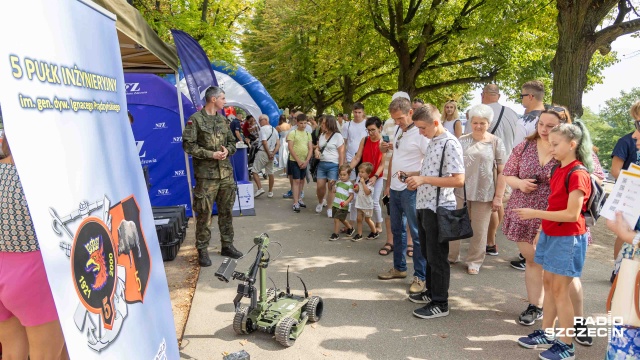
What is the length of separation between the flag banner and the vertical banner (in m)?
4.48

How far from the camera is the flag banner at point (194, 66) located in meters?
6.65

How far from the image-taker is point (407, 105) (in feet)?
15.9

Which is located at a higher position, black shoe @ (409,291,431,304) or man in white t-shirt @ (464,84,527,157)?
man in white t-shirt @ (464,84,527,157)

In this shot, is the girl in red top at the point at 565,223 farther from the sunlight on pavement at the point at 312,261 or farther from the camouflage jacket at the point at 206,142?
the camouflage jacket at the point at 206,142

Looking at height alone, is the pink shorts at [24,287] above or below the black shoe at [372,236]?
above

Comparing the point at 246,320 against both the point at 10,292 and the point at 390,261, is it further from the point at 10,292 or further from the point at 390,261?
the point at 390,261

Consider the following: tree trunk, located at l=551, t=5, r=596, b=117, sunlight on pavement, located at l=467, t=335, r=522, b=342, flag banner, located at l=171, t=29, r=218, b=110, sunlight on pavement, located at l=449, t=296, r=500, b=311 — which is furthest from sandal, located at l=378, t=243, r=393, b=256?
tree trunk, located at l=551, t=5, r=596, b=117

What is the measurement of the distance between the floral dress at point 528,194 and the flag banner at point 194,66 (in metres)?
4.50

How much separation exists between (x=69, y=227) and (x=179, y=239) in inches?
193

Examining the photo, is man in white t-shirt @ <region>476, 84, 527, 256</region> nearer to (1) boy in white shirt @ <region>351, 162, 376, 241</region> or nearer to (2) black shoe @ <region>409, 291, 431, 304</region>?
(1) boy in white shirt @ <region>351, 162, 376, 241</region>

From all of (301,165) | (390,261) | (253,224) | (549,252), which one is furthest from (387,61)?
(549,252)

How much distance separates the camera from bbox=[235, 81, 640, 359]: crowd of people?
3344mm

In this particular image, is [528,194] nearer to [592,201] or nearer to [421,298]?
[592,201]

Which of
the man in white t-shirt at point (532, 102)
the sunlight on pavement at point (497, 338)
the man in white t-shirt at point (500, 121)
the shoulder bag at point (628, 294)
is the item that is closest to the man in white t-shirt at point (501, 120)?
the man in white t-shirt at point (500, 121)
